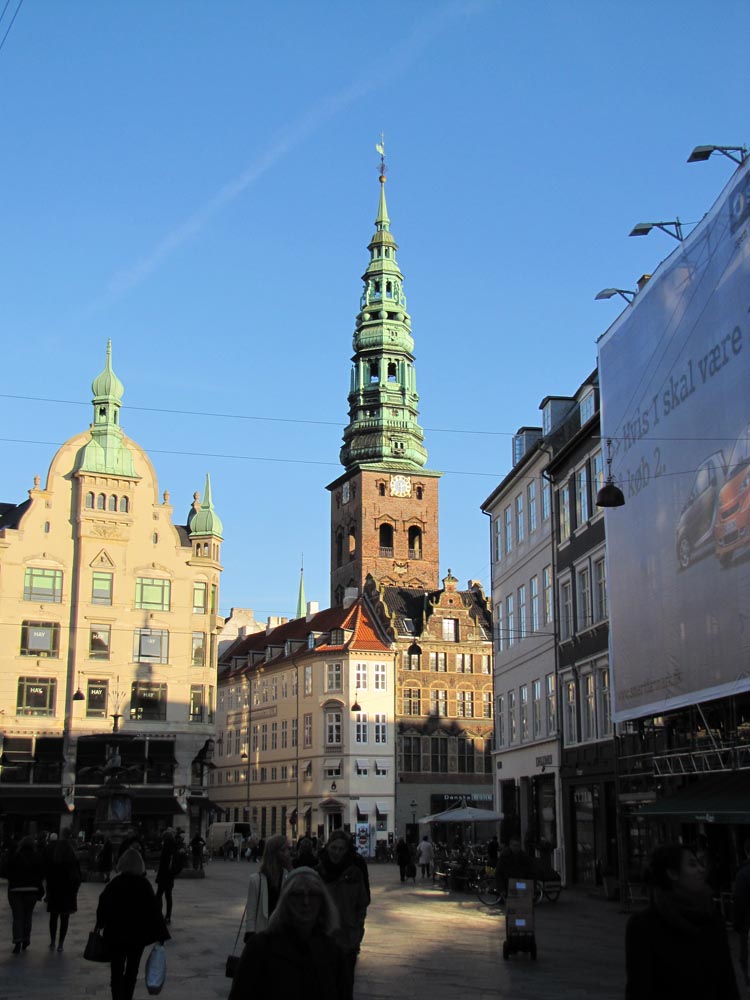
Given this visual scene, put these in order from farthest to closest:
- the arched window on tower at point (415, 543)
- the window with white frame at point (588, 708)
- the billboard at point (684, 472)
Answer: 1. the arched window on tower at point (415, 543)
2. the window with white frame at point (588, 708)
3. the billboard at point (684, 472)

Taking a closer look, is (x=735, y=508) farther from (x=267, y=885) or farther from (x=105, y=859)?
(x=105, y=859)

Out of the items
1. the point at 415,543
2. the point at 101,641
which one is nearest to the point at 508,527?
the point at 101,641

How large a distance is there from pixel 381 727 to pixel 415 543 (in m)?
31.9

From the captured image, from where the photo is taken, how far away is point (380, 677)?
83.9 m

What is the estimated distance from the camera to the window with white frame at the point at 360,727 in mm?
81188

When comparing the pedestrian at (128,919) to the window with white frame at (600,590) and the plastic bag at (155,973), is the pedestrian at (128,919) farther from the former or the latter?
the window with white frame at (600,590)

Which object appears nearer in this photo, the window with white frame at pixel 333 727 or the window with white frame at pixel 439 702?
the window with white frame at pixel 333 727

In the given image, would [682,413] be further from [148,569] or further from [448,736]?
[448,736]

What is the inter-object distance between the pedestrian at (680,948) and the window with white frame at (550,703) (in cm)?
3661

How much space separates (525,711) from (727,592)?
73.9 feet

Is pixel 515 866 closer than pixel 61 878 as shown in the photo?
No

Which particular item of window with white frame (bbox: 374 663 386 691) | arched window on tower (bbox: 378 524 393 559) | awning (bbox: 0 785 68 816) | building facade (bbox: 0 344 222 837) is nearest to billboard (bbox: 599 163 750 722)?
building facade (bbox: 0 344 222 837)

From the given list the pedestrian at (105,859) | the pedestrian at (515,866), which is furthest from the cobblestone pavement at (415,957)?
the pedestrian at (105,859)

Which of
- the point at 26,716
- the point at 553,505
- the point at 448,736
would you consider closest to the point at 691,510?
the point at 553,505
